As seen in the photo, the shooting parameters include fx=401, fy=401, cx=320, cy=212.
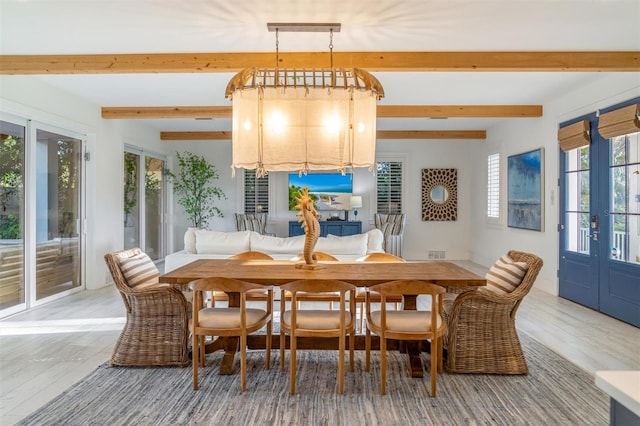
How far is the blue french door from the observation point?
4172 mm

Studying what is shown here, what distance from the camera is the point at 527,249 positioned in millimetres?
6344

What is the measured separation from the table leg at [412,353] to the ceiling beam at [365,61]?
217 cm

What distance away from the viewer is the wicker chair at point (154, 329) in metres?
3.05

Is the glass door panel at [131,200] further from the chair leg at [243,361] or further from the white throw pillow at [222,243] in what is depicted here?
the chair leg at [243,361]

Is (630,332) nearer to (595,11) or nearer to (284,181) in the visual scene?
(595,11)

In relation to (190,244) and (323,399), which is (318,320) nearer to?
(323,399)

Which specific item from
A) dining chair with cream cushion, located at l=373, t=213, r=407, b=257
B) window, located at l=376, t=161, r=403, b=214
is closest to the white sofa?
dining chair with cream cushion, located at l=373, t=213, r=407, b=257

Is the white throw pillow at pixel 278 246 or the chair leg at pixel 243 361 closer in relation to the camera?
the chair leg at pixel 243 361

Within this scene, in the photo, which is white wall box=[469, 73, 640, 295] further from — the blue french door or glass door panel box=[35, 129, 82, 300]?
glass door panel box=[35, 129, 82, 300]

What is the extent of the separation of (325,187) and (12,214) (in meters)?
5.86

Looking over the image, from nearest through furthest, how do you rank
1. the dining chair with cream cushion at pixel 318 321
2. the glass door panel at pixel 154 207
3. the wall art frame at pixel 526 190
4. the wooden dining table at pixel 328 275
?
1. the dining chair with cream cushion at pixel 318 321
2. the wooden dining table at pixel 328 275
3. the wall art frame at pixel 526 190
4. the glass door panel at pixel 154 207

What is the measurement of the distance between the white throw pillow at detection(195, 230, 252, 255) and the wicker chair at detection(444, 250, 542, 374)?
2.78m

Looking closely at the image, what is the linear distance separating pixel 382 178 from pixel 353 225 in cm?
139

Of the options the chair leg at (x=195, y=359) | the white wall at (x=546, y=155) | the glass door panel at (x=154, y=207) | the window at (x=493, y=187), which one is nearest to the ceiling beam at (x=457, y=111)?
the white wall at (x=546, y=155)
